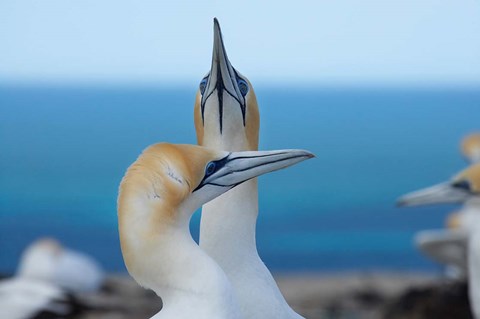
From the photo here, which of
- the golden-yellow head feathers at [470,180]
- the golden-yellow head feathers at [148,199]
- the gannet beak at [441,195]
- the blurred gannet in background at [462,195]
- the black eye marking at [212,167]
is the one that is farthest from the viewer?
the golden-yellow head feathers at [470,180]

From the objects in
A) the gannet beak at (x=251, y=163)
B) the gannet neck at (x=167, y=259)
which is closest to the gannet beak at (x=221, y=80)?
the gannet beak at (x=251, y=163)

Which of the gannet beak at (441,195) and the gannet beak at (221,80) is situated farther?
the gannet beak at (441,195)

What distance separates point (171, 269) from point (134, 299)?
21.4ft

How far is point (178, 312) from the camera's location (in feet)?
8.39

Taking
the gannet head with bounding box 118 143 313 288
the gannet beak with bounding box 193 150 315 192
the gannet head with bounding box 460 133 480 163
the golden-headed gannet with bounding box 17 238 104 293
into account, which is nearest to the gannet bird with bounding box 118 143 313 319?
the gannet head with bounding box 118 143 313 288

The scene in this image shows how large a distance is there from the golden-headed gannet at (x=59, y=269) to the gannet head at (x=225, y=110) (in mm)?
6121

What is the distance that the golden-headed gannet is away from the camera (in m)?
9.40

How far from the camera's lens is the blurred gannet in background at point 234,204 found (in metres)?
3.21

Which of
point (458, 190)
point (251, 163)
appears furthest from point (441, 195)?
point (251, 163)

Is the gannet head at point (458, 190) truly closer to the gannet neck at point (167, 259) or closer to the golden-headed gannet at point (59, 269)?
the gannet neck at point (167, 259)

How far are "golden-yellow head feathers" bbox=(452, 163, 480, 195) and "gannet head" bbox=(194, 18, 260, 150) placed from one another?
2.88 m

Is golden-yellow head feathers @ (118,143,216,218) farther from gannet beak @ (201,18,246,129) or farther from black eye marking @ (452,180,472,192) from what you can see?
black eye marking @ (452,180,472,192)

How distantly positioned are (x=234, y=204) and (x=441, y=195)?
293cm

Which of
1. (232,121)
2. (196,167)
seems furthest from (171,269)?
(232,121)
